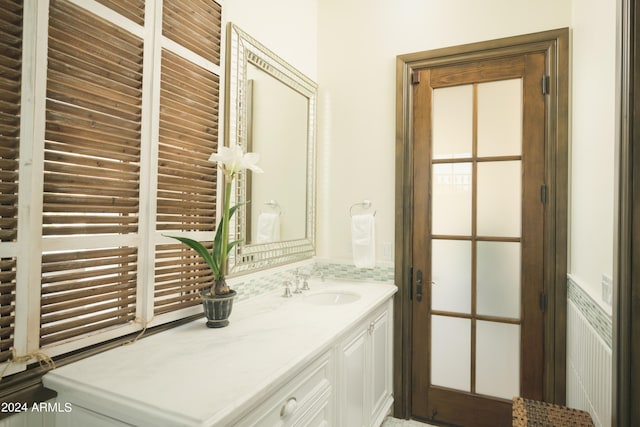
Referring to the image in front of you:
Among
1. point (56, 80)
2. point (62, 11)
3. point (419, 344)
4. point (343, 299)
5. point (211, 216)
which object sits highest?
point (62, 11)

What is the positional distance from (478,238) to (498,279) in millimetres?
268

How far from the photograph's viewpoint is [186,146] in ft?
4.68

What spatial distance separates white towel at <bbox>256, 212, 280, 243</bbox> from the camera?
1919 millimetres

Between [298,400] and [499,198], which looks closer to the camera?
[298,400]

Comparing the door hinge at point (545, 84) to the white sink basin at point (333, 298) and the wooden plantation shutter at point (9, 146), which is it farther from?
the wooden plantation shutter at point (9, 146)

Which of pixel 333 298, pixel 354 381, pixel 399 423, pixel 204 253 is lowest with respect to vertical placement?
pixel 399 423

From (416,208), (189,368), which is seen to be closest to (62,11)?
(189,368)

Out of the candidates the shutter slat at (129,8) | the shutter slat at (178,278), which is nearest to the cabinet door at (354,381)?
the shutter slat at (178,278)

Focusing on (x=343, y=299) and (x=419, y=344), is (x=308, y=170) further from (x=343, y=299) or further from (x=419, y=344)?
(x=419, y=344)

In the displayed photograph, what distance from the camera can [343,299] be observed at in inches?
84.4

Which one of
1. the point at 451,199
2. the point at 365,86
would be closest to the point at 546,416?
the point at 451,199

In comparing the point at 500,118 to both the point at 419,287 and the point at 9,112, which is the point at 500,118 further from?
the point at 9,112

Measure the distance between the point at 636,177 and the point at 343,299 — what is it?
1.50m

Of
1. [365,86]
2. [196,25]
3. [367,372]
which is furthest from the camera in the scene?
[365,86]
